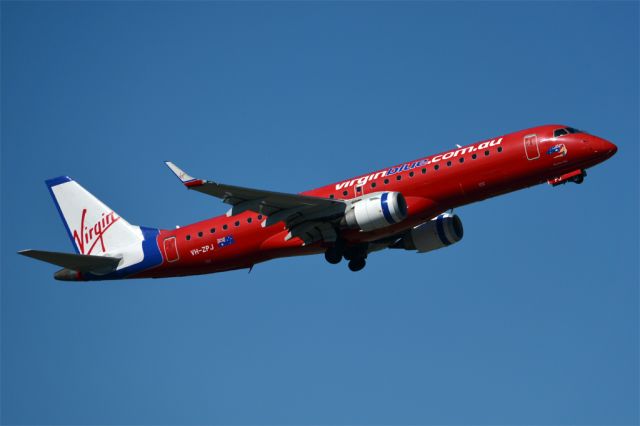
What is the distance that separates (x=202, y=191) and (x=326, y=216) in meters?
6.99

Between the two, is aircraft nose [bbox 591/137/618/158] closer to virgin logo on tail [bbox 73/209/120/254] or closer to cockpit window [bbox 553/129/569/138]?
cockpit window [bbox 553/129/569/138]

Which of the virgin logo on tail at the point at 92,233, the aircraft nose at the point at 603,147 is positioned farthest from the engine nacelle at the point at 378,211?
the virgin logo on tail at the point at 92,233

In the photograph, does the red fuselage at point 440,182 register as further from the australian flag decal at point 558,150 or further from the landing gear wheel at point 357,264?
the landing gear wheel at point 357,264

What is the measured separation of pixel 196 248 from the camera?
161ft

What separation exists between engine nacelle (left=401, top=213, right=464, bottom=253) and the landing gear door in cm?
743

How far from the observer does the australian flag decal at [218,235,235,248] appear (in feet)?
158

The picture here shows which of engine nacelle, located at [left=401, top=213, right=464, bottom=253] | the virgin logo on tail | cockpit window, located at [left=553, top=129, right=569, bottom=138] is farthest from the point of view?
the virgin logo on tail

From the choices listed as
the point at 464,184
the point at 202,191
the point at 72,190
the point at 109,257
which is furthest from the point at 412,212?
the point at 72,190

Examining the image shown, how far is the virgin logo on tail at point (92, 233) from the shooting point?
52438 mm

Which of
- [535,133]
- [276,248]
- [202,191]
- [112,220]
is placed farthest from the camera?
[112,220]

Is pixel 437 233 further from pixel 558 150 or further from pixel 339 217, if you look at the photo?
pixel 558 150

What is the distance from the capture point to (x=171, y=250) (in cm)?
4959

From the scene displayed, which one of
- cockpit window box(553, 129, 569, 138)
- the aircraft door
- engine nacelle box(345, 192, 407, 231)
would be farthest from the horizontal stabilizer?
cockpit window box(553, 129, 569, 138)

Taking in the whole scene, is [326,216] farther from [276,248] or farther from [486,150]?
[486,150]
